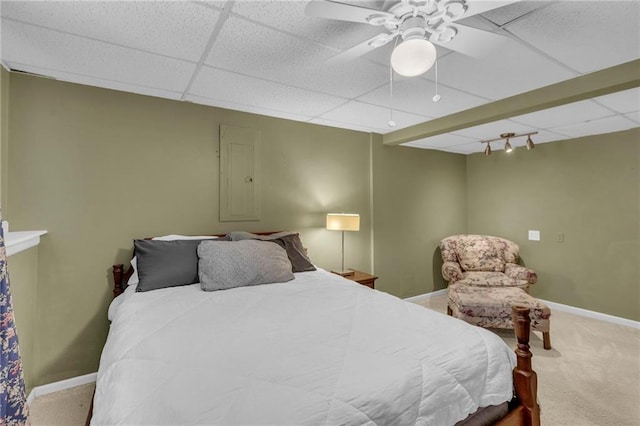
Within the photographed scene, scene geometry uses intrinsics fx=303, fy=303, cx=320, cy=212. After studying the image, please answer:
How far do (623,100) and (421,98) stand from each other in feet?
5.64

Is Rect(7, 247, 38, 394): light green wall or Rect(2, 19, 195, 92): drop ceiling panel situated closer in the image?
Rect(2, 19, 195, 92): drop ceiling panel

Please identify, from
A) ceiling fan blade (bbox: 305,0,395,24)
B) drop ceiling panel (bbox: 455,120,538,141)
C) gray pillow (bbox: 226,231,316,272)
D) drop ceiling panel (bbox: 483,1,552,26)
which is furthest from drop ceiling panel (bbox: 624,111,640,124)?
gray pillow (bbox: 226,231,316,272)

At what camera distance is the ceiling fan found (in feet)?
4.08

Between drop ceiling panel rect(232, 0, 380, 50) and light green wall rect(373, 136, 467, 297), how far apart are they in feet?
7.76

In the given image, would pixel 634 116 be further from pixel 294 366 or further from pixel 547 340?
pixel 294 366

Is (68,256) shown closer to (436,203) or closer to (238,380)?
(238,380)

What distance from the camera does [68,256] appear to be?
7.80ft

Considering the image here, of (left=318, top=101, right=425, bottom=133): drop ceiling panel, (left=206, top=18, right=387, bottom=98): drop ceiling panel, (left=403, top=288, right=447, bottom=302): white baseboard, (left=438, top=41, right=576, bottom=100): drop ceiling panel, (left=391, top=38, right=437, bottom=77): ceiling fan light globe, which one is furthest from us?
(left=403, top=288, right=447, bottom=302): white baseboard

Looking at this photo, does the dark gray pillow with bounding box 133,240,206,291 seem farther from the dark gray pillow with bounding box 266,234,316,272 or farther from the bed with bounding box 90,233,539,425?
the dark gray pillow with bounding box 266,234,316,272

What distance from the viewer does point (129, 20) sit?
5.22ft

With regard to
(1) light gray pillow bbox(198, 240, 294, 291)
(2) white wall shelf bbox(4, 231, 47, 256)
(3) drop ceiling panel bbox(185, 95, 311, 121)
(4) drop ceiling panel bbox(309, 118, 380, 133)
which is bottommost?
(1) light gray pillow bbox(198, 240, 294, 291)

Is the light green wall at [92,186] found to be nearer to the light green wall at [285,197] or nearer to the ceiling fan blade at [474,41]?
the light green wall at [285,197]

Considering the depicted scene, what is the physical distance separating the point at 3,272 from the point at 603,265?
541 centimetres

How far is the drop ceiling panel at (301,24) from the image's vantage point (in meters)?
1.48
